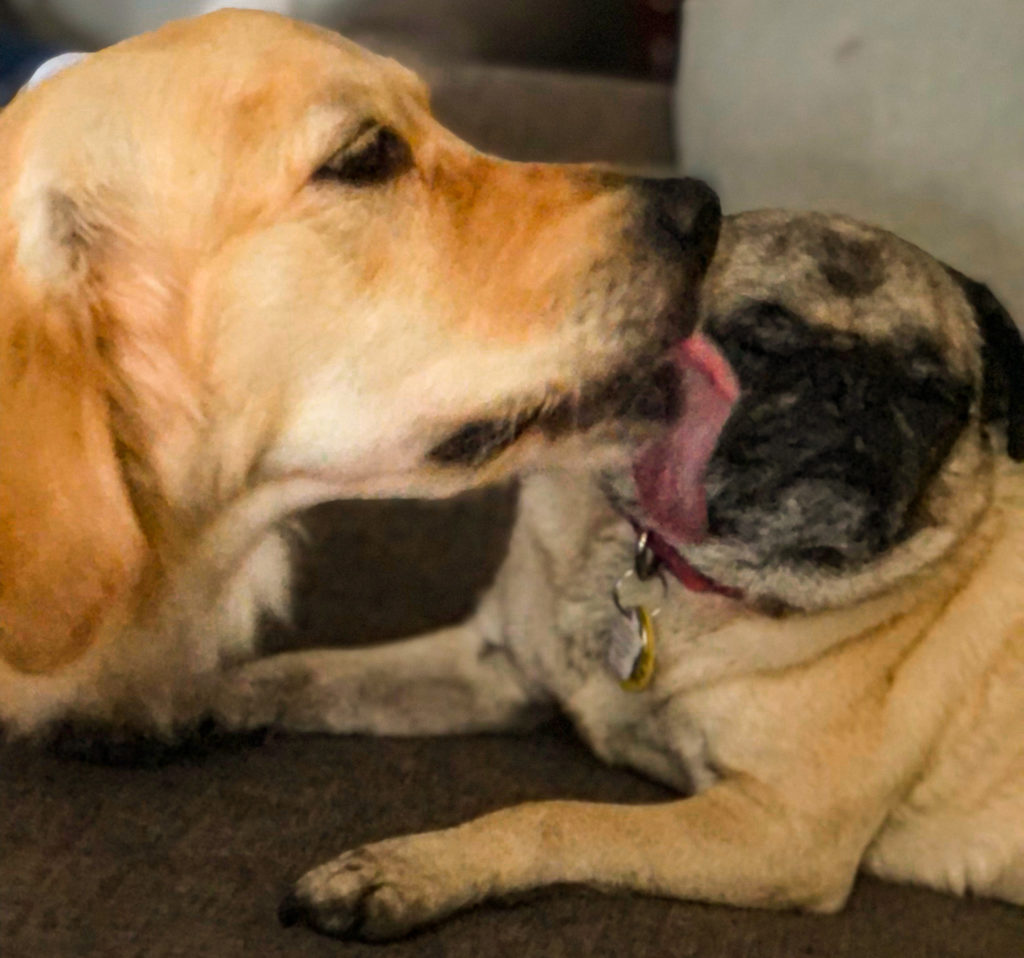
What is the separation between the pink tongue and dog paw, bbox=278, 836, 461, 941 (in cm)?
45

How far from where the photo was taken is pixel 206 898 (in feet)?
3.14

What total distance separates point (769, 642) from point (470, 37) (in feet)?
5.35

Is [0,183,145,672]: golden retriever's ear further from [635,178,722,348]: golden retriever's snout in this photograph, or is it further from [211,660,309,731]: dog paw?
[635,178,722,348]: golden retriever's snout

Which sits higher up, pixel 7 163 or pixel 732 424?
pixel 7 163

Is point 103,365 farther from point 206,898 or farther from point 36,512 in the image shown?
point 206,898

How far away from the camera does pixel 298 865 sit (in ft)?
3.37

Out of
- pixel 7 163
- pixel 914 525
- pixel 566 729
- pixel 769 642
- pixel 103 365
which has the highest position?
pixel 7 163

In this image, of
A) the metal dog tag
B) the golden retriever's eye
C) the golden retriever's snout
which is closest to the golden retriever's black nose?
the golden retriever's snout

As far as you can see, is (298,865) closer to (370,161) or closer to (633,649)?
(633,649)

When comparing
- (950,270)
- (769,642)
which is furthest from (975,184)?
(769,642)

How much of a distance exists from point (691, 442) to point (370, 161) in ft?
1.40

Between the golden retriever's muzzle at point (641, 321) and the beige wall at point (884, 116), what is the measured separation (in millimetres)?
574

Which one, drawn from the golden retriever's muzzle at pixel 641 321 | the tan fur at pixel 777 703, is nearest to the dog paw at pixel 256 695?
the tan fur at pixel 777 703

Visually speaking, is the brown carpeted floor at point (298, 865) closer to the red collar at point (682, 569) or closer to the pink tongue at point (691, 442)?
the red collar at point (682, 569)
